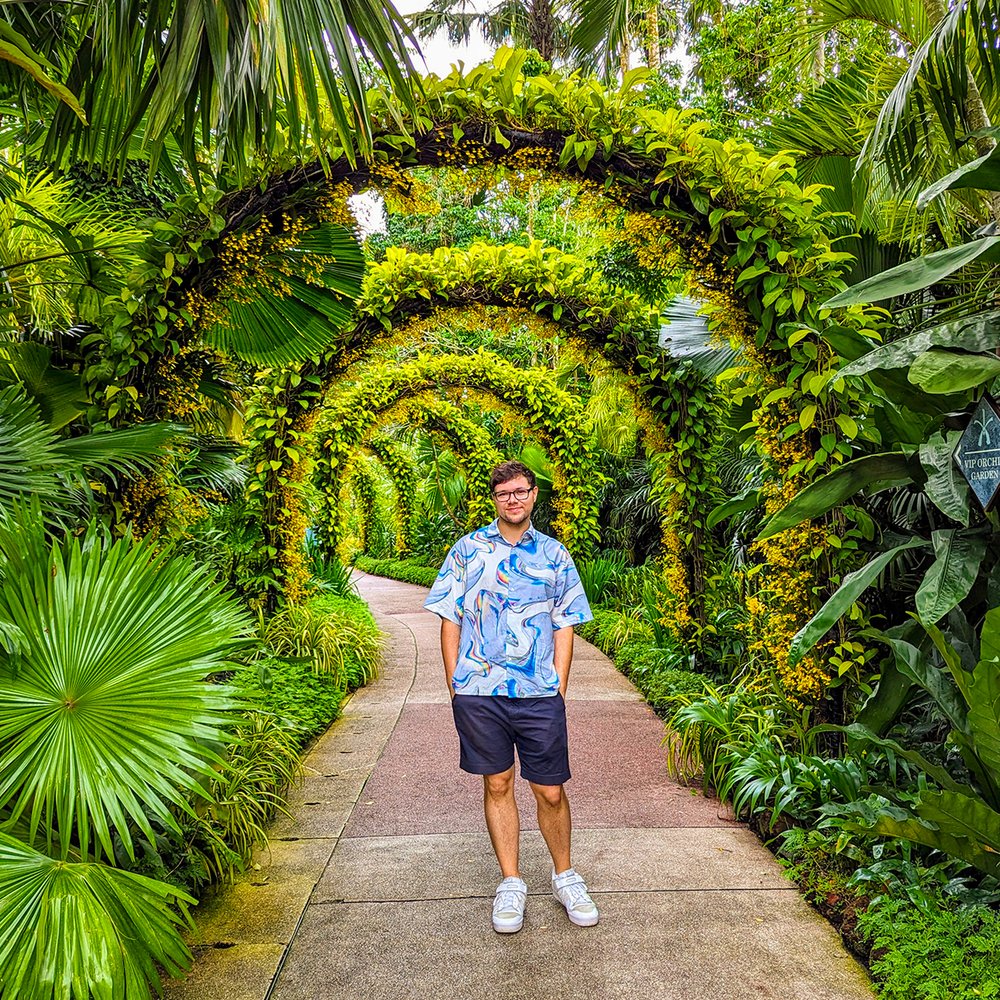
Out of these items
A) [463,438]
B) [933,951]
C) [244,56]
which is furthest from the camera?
[463,438]

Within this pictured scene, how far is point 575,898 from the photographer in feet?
9.66

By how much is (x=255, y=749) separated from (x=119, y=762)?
2534 mm

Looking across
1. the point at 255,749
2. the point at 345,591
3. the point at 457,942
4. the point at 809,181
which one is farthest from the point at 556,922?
the point at 345,591

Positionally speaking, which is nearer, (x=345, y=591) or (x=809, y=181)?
(x=809, y=181)

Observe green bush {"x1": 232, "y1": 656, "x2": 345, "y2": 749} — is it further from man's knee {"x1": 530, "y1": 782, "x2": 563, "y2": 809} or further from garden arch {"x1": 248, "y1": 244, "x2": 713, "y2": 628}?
man's knee {"x1": 530, "y1": 782, "x2": 563, "y2": 809}

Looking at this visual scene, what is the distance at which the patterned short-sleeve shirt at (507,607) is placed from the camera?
2.92 meters

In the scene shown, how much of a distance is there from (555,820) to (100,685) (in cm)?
175

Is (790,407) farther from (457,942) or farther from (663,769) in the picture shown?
(457,942)

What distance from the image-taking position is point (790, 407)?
164 inches

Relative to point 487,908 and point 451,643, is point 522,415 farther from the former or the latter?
point 487,908

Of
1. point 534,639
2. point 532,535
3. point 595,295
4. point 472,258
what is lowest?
point 534,639

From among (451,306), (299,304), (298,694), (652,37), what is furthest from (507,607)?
(652,37)

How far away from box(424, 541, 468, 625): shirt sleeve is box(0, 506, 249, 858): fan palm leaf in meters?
0.80

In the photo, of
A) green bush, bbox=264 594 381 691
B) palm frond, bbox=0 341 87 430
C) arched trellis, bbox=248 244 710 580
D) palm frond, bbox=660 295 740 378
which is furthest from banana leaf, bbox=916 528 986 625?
green bush, bbox=264 594 381 691
